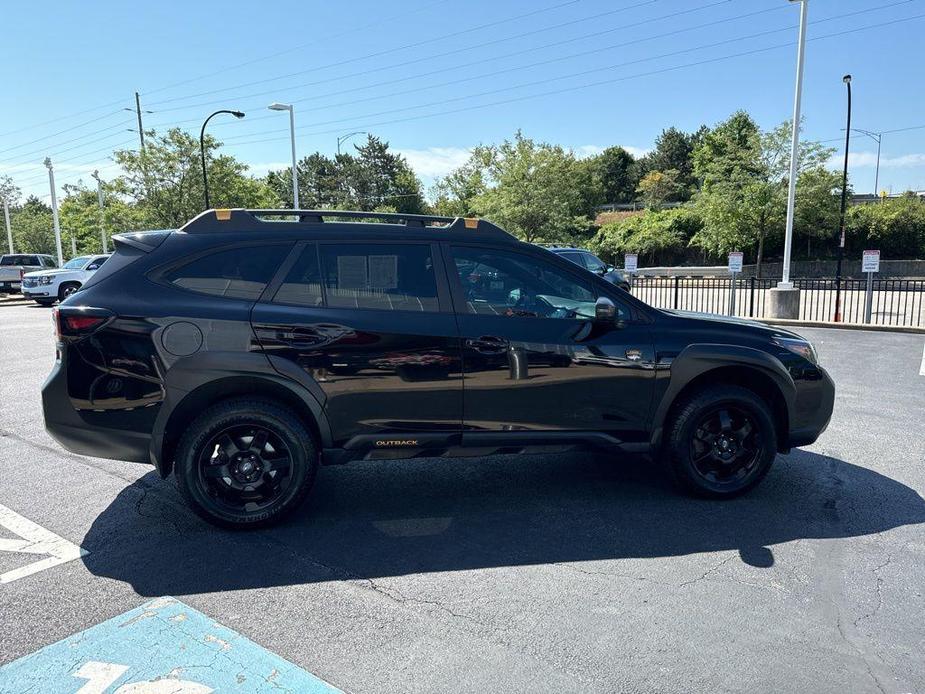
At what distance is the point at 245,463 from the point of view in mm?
3910

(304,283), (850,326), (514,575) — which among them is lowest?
(514,575)

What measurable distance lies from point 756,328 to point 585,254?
48.3 feet

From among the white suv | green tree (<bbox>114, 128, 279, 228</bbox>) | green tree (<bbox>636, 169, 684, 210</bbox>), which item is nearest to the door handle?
the white suv

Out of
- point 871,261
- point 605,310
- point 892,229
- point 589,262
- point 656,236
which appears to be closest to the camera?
point 605,310

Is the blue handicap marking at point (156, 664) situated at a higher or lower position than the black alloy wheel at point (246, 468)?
lower

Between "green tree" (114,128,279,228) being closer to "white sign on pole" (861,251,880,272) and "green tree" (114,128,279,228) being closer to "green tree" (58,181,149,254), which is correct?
"green tree" (58,181,149,254)

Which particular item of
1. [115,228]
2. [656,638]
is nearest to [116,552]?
[656,638]

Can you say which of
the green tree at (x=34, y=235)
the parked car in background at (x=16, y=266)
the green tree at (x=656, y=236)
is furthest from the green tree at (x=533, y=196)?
the green tree at (x=34, y=235)

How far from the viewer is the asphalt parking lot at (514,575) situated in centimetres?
266

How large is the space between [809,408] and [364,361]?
3080mm

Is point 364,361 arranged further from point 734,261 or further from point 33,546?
point 734,261

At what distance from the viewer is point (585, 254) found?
18922mm

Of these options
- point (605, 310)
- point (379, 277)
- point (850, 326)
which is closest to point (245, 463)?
point (379, 277)

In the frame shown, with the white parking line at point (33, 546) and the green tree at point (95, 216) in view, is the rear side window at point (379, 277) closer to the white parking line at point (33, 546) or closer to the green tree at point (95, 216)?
the white parking line at point (33, 546)
